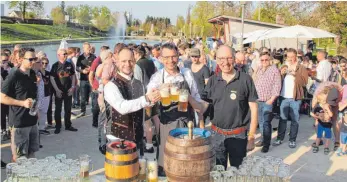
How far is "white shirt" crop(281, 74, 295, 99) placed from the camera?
20.1 feet

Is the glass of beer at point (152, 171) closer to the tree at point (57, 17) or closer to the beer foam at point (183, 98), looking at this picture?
the beer foam at point (183, 98)

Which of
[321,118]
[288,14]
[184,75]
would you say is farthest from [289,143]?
[288,14]

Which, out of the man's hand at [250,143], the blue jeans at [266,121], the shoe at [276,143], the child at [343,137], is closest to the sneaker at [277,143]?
the shoe at [276,143]

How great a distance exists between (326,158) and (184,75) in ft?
11.6

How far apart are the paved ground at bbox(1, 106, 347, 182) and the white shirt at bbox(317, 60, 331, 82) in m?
1.64

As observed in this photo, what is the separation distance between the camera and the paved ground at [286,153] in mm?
5070

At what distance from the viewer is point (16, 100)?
13.6ft

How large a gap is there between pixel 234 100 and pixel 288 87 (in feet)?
9.79

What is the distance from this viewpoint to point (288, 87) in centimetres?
614

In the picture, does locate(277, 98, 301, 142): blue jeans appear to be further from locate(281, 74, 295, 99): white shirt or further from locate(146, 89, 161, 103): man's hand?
locate(146, 89, 161, 103): man's hand

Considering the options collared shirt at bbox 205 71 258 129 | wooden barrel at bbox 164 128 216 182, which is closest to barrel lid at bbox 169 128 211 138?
wooden barrel at bbox 164 128 216 182

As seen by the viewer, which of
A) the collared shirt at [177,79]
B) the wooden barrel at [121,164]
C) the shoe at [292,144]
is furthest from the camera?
the shoe at [292,144]

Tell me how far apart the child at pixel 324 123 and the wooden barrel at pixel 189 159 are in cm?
405

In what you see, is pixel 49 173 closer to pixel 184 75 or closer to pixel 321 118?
pixel 184 75
